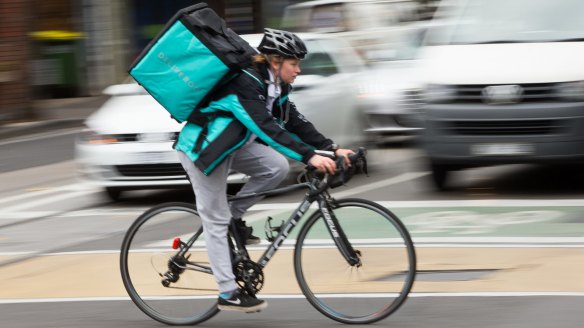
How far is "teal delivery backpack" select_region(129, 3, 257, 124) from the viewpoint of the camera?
19.1 feet

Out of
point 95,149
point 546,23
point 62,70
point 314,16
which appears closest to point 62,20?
point 62,70

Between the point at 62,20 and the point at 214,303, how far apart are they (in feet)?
60.0

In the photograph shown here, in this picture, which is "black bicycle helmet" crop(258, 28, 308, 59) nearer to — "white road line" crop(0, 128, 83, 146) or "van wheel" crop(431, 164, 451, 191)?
"van wheel" crop(431, 164, 451, 191)

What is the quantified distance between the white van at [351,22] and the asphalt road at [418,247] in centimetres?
694

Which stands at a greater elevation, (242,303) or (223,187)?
(223,187)

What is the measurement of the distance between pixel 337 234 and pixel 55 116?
14897 mm

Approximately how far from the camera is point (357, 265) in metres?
6.16

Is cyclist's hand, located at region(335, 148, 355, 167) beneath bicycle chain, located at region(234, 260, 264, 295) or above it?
Result: above

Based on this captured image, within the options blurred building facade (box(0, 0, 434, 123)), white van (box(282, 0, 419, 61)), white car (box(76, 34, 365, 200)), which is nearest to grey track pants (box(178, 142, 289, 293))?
white car (box(76, 34, 365, 200))

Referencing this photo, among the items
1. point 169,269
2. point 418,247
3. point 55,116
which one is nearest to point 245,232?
point 169,269

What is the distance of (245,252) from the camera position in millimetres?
6266

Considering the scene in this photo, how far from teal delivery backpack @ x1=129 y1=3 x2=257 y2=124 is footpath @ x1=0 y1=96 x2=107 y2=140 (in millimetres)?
12618

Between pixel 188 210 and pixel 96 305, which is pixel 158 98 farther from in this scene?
pixel 96 305

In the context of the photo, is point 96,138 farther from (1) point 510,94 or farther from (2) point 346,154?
(2) point 346,154
